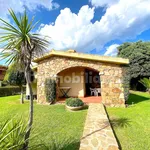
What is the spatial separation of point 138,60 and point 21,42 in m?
26.8

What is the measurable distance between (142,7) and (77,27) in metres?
12.4

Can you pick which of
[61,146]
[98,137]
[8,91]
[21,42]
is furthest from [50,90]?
[8,91]

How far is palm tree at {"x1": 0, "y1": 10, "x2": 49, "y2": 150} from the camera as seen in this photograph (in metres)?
4.50

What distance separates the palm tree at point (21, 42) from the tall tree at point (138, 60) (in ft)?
83.3

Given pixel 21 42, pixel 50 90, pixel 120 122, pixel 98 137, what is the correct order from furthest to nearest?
1. pixel 50 90
2. pixel 120 122
3. pixel 98 137
4. pixel 21 42

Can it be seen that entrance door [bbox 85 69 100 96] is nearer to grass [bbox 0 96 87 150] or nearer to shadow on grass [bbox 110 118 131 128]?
grass [bbox 0 96 87 150]

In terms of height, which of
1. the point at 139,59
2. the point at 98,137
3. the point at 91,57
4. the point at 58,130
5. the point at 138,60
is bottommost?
the point at 58,130

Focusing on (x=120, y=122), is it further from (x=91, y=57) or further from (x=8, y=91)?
(x=8, y=91)

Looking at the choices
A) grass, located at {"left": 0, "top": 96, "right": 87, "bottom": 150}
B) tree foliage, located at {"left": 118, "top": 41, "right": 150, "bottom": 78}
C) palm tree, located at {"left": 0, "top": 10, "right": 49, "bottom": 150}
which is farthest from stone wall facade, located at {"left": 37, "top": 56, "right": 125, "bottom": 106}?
tree foliage, located at {"left": 118, "top": 41, "right": 150, "bottom": 78}

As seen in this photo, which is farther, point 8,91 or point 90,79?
point 8,91

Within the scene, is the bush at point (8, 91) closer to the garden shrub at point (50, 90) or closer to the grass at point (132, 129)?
the garden shrub at point (50, 90)

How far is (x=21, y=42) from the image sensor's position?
183 inches

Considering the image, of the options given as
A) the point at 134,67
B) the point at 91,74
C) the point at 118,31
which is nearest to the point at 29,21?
the point at 91,74

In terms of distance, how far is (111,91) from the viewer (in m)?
12.9
